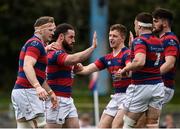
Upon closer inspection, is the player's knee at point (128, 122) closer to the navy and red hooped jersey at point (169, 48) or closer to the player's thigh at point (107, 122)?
the player's thigh at point (107, 122)

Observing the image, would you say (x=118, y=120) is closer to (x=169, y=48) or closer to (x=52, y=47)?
(x=169, y=48)

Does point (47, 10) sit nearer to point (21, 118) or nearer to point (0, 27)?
point (0, 27)

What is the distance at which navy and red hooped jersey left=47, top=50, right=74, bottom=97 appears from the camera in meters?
13.9

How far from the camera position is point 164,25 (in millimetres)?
14711

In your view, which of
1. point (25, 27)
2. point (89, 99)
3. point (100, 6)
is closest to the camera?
point (89, 99)

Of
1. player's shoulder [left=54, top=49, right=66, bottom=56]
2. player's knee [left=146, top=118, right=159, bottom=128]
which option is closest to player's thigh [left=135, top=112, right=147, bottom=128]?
player's knee [left=146, top=118, right=159, bottom=128]

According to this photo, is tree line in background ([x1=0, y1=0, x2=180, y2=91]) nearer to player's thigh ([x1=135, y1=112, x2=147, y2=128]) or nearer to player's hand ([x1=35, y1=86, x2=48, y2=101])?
player's thigh ([x1=135, y1=112, x2=147, y2=128])

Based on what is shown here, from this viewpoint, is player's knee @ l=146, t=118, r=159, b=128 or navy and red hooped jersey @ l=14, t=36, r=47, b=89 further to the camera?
player's knee @ l=146, t=118, r=159, b=128

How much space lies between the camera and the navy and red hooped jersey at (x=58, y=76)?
13.9 m

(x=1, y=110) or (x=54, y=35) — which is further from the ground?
(x=54, y=35)

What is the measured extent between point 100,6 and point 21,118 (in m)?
27.2

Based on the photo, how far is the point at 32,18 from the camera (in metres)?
42.5

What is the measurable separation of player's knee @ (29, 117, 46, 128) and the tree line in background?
1047 inches

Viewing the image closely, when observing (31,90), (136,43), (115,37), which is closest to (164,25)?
(115,37)
